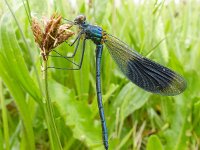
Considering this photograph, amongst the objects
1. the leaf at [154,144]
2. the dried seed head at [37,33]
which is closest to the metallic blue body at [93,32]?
the leaf at [154,144]

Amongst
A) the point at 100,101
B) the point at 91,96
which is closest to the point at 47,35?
the point at 100,101

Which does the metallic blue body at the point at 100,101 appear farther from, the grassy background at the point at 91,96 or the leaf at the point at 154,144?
the leaf at the point at 154,144

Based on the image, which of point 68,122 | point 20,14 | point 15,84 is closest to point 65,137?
point 68,122

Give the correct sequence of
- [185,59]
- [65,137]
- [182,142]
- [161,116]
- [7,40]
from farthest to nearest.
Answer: [185,59] → [161,116] → [182,142] → [65,137] → [7,40]

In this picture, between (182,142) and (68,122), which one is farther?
(182,142)

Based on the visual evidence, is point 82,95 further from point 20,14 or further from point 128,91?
point 20,14

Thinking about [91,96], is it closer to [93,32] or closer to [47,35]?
[93,32]
